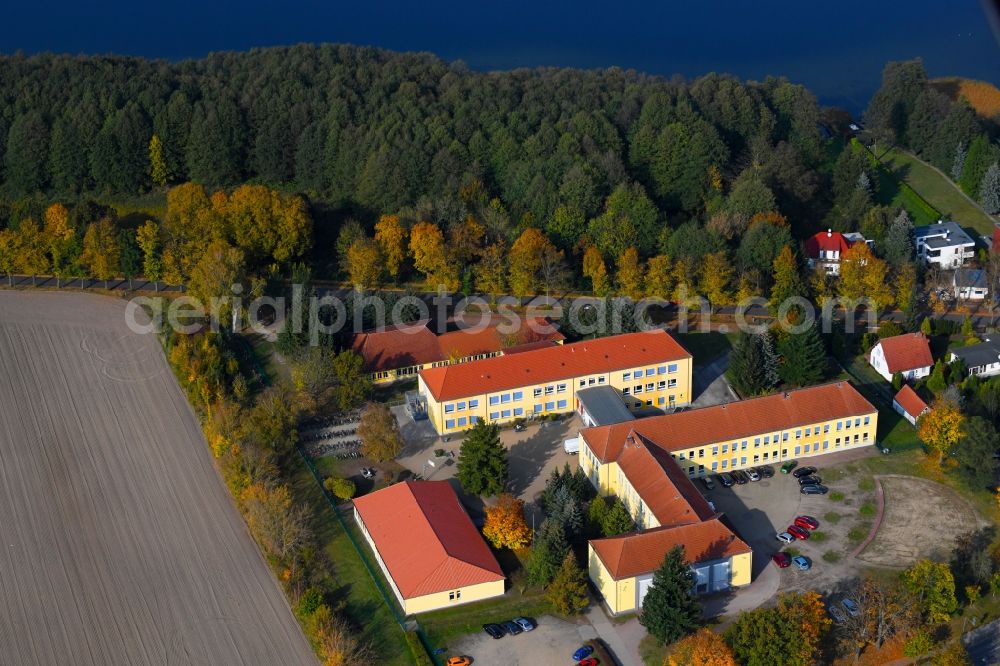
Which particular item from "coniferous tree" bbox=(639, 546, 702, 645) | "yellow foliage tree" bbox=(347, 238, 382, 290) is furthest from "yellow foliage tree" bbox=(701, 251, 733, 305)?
"coniferous tree" bbox=(639, 546, 702, 645)

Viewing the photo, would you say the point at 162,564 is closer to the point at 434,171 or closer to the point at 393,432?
the point at 393,432

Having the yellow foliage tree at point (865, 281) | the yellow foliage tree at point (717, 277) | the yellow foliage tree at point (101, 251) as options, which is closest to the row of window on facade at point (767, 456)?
the yellow foliage tree at point (865, 281)

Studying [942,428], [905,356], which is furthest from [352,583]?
[905,356]

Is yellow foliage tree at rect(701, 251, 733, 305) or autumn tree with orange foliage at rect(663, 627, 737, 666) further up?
yellow foliage tree at rect(701, 251, 733, 305)

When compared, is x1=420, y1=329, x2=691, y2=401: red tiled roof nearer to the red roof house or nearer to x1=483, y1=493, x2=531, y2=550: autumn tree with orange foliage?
the red roof house

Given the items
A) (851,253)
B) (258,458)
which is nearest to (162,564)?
(258,458)
